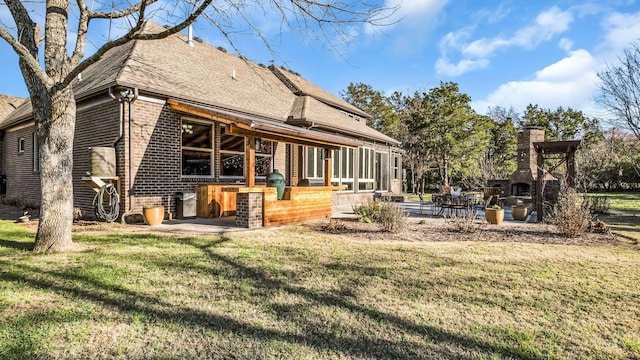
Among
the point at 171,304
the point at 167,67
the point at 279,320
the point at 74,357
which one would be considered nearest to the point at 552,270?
the point at 279,320

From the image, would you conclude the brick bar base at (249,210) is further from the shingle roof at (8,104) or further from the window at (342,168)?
the shingle roof at (8,104)

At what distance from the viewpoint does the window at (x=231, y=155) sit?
1125 cm

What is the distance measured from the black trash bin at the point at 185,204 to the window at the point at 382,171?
11709mm

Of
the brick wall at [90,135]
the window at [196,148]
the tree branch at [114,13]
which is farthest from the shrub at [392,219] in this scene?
the brick wall at [90,135]

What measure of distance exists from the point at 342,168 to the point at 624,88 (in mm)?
11343

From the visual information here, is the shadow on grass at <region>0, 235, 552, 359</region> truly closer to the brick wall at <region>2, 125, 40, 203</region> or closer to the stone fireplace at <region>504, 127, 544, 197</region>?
the brick wall at <region>2, 125, 40, 203</region>

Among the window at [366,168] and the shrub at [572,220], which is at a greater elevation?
the window at [366,168]

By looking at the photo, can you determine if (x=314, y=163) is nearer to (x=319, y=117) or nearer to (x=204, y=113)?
(x=319, y=117)

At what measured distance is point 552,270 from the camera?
16.1 feet

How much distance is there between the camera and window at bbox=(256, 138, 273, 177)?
502 inches

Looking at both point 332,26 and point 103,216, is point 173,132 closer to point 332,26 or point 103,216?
point 103,216

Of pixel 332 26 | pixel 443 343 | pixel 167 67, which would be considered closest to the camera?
pixel 443 343

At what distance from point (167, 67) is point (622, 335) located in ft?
38.6

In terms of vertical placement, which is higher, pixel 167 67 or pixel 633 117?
pixel 167 67
